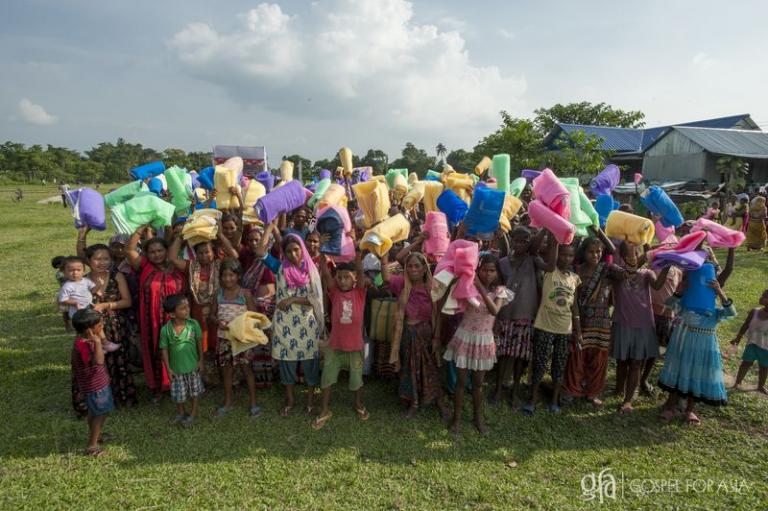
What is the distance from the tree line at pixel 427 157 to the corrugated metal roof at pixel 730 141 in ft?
17.1

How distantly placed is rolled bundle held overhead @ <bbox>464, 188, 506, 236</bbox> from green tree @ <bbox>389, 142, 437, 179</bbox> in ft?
143

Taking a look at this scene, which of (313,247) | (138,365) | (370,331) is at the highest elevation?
(313,247)

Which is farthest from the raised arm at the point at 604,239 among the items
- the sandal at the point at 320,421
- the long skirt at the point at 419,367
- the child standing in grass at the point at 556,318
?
the sandal at the point at 320,421

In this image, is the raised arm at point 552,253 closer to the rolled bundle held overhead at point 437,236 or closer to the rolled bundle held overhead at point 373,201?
the rolled bundle held overhead at point 437,236

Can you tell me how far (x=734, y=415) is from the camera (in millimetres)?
3781

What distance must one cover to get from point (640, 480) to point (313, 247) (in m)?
3.02

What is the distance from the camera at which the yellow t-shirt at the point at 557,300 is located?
356cm

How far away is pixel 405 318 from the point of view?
370cm

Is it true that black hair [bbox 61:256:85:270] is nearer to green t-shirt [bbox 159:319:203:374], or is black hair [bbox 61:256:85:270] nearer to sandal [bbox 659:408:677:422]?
green t-shirt [bbox 159:319:203:374]

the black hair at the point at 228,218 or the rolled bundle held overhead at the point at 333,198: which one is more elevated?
the rolled bundle held overhead at the point at 333,198

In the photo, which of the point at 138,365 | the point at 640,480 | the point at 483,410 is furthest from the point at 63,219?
the point at 640,480

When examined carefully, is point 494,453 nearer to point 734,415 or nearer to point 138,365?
point 734,415

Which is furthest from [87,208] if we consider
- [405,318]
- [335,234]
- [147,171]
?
[405,318]

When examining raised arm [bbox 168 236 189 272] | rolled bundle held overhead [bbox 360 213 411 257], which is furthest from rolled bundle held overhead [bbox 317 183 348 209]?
raised arm [bbox 168 236 189 272]
